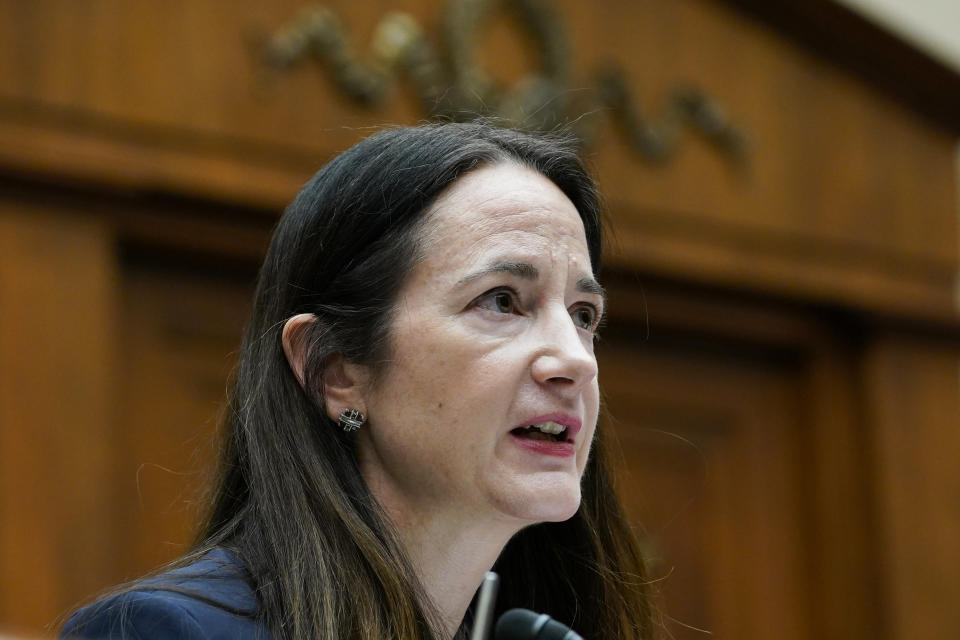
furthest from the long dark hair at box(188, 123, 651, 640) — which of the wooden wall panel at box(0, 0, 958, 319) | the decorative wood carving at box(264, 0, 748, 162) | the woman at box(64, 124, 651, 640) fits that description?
the decorative wood carving at box(264, 0, 748, 162)

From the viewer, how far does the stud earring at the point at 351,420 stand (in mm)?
1832

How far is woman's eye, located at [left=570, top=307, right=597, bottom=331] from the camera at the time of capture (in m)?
1.92

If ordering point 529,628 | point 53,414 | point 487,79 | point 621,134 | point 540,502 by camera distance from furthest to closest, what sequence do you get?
point 621,134, point 487,79, point 53,414, point 540,502, point 529,628

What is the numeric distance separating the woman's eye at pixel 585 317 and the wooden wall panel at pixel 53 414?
44.5 inches

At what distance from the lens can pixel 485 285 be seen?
71.6 inches

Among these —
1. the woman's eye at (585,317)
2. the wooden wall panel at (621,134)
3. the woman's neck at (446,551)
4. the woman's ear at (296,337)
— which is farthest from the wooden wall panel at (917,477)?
the woman's ear at (296,337)

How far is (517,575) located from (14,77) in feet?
4.28

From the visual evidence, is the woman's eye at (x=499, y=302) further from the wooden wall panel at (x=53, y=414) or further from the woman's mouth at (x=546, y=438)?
the wooden wall panel at (x=53, y=414)

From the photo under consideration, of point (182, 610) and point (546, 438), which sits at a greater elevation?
point (546, 438)

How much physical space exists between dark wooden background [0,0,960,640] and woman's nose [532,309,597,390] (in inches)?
44.0

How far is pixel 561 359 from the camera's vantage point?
178 centimetres

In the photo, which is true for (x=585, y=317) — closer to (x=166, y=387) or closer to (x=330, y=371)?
(x=330, y=371)

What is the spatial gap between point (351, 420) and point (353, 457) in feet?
0.13

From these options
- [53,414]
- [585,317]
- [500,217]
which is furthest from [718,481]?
[500,217]
